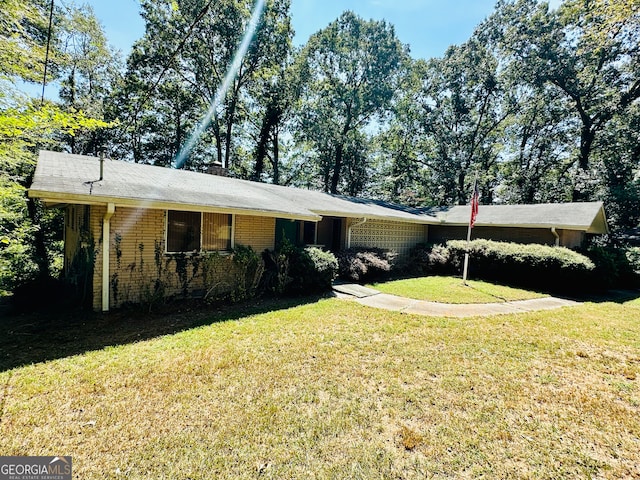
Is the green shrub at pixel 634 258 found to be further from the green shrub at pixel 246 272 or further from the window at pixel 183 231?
the window at pixel 183 231

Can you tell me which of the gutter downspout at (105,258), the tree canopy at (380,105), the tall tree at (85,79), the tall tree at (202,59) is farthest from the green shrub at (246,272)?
the tall tree at (202,59)

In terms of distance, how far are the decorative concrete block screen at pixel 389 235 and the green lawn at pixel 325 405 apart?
7219 millimetres

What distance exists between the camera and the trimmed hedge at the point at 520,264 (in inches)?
404

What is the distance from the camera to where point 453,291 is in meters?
9.70

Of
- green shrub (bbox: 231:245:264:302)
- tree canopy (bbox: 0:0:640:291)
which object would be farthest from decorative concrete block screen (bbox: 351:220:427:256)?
tree canopy (bbox: 0:0:640:291)

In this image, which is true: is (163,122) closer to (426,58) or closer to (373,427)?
(426,58)

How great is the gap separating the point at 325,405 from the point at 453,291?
7.75m

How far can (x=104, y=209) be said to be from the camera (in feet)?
20.1

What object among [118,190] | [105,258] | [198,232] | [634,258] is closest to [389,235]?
[198,232]

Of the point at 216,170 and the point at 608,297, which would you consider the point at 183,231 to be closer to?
the point at 216,170

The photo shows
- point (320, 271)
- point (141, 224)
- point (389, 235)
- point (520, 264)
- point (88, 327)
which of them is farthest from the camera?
point (389, 235)

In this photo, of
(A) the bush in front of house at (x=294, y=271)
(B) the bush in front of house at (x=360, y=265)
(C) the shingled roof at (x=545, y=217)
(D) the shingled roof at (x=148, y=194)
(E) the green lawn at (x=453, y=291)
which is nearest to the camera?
(D) the shingled roof at (x=148, y=194)

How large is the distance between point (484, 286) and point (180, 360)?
10534 millimetres

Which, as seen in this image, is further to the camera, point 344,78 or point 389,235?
point 344,78
